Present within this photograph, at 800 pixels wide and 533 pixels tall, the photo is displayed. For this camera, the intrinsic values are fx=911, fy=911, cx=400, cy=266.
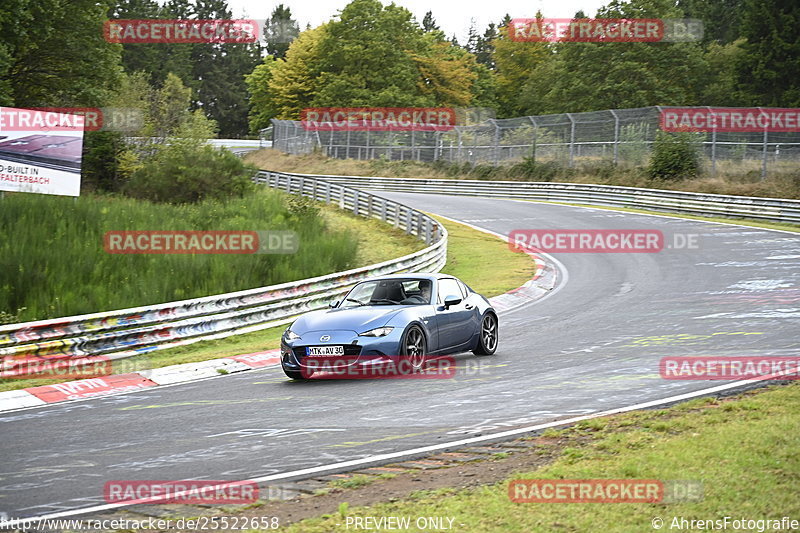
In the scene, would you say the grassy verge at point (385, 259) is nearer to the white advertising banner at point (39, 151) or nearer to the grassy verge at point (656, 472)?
the white advertising banner at point (39, 151)

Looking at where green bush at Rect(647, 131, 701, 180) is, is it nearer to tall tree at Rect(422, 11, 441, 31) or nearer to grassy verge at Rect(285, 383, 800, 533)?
grassy verge at Rect(285, 383, 800, 533)

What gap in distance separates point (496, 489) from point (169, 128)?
5156cm

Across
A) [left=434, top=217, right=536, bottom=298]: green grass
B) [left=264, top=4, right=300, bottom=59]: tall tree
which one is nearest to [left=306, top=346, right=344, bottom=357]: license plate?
[left=434, top=217, right=536, bottom=298]: green grass

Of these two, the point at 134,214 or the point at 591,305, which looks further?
the point at 134,214

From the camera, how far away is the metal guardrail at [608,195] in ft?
115

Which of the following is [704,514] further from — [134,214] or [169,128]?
[169,128]

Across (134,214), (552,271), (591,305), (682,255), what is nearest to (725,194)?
(682,255)

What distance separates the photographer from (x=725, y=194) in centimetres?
3869
